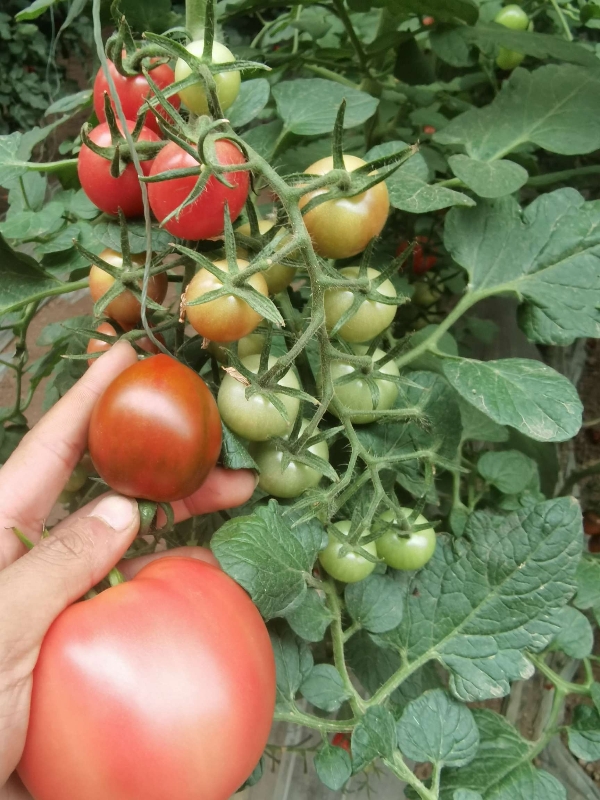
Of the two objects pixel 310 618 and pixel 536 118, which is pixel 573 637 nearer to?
pixel 310 618

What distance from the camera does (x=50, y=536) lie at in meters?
0.40

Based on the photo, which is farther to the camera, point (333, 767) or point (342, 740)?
point (342, 740)

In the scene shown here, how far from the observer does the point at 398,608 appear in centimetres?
47

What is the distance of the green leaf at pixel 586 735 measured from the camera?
49 cm

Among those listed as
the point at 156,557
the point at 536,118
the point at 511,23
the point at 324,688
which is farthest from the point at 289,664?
the point at 511,23

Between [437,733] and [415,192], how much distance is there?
0.42 metres

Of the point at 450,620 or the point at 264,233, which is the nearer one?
the point at 264,233

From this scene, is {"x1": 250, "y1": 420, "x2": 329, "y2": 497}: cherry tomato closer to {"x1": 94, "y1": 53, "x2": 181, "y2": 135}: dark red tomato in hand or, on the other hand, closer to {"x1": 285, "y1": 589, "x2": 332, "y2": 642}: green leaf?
{"x1": 285, "y1": 589, "x2": 332, "y2": 642}: green leaf

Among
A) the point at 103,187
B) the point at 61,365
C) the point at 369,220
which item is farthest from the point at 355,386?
the point at 61,365

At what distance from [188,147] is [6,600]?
0.28m

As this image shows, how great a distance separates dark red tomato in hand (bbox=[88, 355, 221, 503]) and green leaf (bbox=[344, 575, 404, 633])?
7.2 inches

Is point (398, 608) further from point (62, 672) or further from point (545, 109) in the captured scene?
point (545, 109)

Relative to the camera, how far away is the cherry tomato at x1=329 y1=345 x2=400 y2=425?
0.42 m

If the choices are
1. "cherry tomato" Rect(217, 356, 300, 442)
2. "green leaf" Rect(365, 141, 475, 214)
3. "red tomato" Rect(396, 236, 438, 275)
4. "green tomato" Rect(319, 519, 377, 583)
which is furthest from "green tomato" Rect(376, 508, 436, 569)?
"red tomato" Rect(396, 236, 438, 275)
